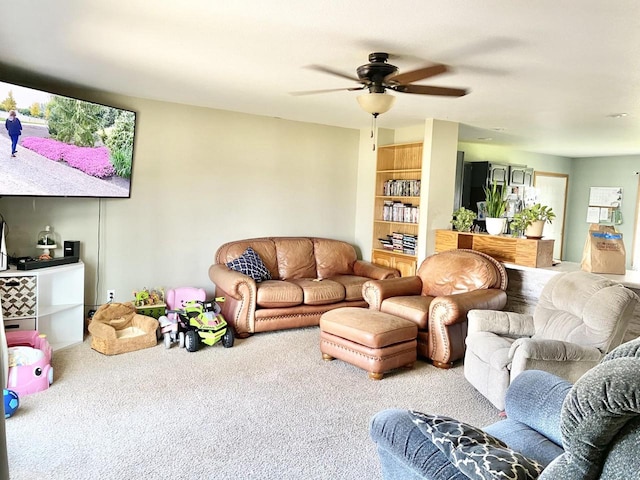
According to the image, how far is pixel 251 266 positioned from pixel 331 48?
8.62ft

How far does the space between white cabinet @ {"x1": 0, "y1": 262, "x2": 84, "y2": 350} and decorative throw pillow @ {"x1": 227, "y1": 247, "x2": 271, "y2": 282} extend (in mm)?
1449

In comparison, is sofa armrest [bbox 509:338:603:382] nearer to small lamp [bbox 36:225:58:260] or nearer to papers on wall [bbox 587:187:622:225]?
small lamp [bbox 36:225:58:260]

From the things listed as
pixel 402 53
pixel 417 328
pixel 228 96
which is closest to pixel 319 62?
pixel 402 53

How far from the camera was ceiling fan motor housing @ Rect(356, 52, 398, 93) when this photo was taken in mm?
2957

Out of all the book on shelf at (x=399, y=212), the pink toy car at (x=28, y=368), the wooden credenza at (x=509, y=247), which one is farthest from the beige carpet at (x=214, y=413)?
the book on shelf at (x=399, y=212)

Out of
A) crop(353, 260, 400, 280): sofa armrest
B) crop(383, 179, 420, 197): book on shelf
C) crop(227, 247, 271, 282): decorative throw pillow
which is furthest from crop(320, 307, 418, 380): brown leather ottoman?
crop(383, 179, 420, 197): book on shelf

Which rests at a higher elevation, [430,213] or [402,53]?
[402,53]

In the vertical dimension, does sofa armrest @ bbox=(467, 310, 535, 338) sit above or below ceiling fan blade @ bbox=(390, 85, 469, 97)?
below

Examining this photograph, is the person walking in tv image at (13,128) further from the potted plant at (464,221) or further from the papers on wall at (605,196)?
the papers on wall at (605,196)

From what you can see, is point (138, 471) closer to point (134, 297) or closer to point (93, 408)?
point (93, 408)

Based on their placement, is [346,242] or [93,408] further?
[346,242]

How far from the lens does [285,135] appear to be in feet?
18.9

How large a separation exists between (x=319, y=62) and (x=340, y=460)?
2.50 meters

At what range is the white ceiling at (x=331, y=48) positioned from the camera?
2.30 meters
